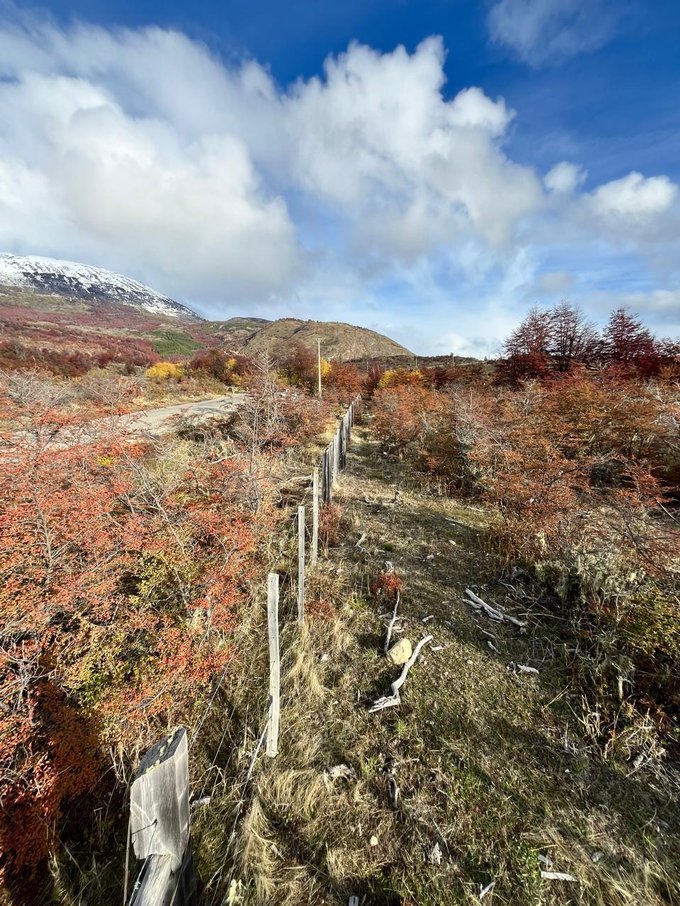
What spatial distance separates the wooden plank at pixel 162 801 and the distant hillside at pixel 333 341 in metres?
48.5

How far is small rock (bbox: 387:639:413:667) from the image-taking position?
358cm

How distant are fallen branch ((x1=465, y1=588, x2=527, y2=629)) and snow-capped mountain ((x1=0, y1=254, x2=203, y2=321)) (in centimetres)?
11585

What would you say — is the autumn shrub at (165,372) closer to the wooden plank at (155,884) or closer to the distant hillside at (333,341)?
the distant hillside at (333,341)

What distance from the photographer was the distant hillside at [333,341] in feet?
169

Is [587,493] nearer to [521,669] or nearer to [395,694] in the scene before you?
[521,669]

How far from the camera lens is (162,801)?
142 centimetres

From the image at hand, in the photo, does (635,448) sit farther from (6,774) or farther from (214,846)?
(6,774)

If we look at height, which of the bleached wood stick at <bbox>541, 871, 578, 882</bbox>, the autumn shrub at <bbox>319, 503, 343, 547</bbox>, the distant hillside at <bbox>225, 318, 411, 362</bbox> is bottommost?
the bleached wood stick at <bbox>541, 871, 578, 882</bbox>

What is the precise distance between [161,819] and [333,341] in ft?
183

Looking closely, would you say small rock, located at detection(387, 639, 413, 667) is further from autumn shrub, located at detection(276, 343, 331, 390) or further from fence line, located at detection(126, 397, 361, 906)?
autumn shrub, located at detection(276, 343, 331, 390)

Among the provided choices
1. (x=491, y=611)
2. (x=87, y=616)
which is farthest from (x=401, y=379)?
(x=87, y=616)

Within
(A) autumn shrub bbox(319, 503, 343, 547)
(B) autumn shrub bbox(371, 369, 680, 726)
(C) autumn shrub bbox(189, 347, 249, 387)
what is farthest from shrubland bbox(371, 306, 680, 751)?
(C) autumn shrub bbox(189, 347, 249, 387)

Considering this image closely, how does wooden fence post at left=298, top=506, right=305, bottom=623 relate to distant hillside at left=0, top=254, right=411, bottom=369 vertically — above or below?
below

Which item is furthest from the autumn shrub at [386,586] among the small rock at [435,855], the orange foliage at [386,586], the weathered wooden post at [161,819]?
the weathered wooden post at [161,819]
